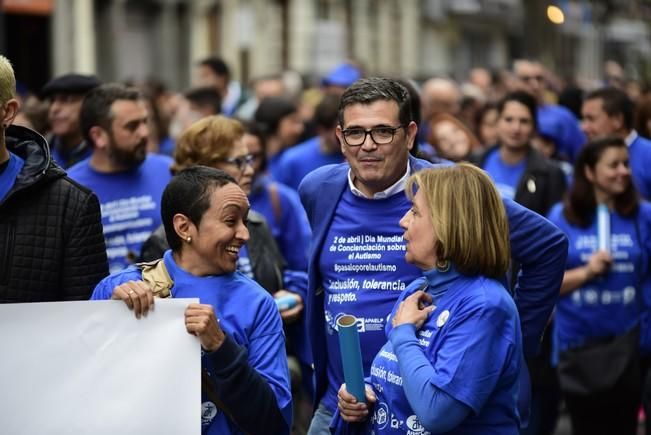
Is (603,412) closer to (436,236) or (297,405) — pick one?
(297,405)

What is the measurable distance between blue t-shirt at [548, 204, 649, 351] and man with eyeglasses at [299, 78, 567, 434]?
2479 mm

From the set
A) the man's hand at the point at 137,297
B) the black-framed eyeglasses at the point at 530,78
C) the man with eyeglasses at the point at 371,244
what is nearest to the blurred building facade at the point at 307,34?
the black-framed eyeglasses at the point at 530,78

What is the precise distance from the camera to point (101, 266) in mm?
5180

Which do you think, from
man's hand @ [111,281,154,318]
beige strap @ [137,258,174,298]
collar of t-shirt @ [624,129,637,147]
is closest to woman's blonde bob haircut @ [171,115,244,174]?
beige strap @ [137,258,174,298]

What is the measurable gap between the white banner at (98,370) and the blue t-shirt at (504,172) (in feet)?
16.8

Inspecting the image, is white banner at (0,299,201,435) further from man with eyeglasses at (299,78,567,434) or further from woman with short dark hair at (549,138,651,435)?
woman with short dark hair at (549,138,651,435)

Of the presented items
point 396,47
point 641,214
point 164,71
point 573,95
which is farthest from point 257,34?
point 641,214

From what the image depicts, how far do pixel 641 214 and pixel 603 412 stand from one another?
112 centimetres

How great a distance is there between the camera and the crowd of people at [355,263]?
4.60m

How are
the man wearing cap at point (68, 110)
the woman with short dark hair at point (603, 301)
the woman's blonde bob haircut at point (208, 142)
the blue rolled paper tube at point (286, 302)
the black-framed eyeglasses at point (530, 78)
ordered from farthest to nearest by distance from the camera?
the black-framed eyeglasses at point (530, 78) < the man wearing cap at point (68, 110) < the woman with short dark hair at point (603, 301) < the woman's blonde bob haircut at point (208, 142) < the blue rolled paper tube at point (286, 302)

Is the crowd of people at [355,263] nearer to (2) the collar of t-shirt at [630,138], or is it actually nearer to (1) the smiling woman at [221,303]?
(1) the smiling woman at [221,303]

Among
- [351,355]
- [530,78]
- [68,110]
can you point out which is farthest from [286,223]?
[530,78]

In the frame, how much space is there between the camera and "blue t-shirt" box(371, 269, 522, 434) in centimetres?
445

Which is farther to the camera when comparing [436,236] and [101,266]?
[101,266]
